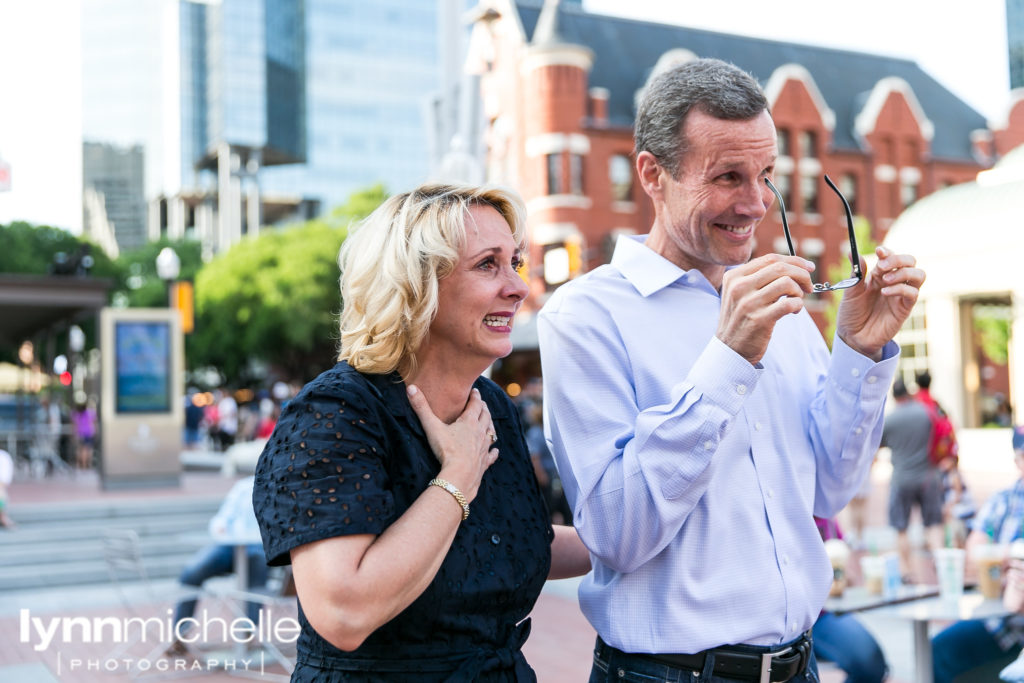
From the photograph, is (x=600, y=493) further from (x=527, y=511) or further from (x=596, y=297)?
(x=596, y=297)

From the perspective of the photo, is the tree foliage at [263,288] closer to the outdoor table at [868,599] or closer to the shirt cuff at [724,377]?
the outdoor table at [868,599]

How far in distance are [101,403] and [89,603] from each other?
7.29 meters

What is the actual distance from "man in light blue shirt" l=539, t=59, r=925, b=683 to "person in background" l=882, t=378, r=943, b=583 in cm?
841

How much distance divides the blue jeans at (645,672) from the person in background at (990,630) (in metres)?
2.91

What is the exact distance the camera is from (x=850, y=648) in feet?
14.0

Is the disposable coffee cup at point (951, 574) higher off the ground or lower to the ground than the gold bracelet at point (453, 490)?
lower

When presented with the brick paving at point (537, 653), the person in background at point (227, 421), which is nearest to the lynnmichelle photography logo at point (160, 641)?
the brick paving at point (537, 653)

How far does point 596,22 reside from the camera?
120ft

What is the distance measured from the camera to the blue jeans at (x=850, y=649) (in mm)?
4227

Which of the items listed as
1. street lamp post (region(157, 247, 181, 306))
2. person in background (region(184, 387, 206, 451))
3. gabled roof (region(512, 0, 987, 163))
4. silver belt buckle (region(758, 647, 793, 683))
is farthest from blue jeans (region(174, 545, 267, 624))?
gabled roof (region(512, 0, 987, 163))

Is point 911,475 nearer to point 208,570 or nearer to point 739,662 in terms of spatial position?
point 208,570

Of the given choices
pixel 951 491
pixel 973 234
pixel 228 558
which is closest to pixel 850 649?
pixel 228 558

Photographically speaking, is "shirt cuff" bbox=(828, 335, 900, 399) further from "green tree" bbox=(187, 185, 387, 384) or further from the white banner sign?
"green tree" bbox=(187, 185, 387, 384)

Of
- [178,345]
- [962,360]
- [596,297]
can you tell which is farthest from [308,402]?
[962,360]
